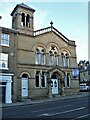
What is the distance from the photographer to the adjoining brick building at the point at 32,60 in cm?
2684

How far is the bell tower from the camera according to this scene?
30453 millimetres

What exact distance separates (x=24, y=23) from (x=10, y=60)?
22.8ft

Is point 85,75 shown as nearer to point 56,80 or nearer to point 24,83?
point 56,80

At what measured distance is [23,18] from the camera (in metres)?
31.5

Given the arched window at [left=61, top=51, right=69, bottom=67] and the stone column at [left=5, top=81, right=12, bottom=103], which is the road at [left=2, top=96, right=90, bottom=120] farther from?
the arched window at [left=61, top=51, right=69, bottom=67]

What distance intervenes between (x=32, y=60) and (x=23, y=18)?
6.55m

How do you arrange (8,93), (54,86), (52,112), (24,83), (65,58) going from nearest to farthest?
(52,112) < (8,93) < (24,83) < (54,86) < (65,58)

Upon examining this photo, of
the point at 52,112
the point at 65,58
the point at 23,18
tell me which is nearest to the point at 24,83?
the point at 65,58

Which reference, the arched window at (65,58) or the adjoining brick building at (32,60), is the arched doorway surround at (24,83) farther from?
the arched window at (65,58)

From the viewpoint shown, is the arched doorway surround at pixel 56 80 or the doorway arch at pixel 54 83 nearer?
the arched doorway surround at pixel 56 80

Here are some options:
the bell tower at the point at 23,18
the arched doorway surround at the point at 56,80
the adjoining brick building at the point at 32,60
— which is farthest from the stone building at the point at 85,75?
the bell tower at the point at 23,18

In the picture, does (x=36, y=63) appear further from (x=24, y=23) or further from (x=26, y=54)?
(x=24, y=23)

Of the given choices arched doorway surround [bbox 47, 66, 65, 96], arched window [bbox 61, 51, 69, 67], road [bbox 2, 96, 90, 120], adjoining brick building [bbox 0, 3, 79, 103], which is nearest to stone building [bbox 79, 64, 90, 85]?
adjoining brick building [bbox 0, 3, 79, 103]

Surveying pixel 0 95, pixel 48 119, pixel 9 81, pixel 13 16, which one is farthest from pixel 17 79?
pixel 48 119
